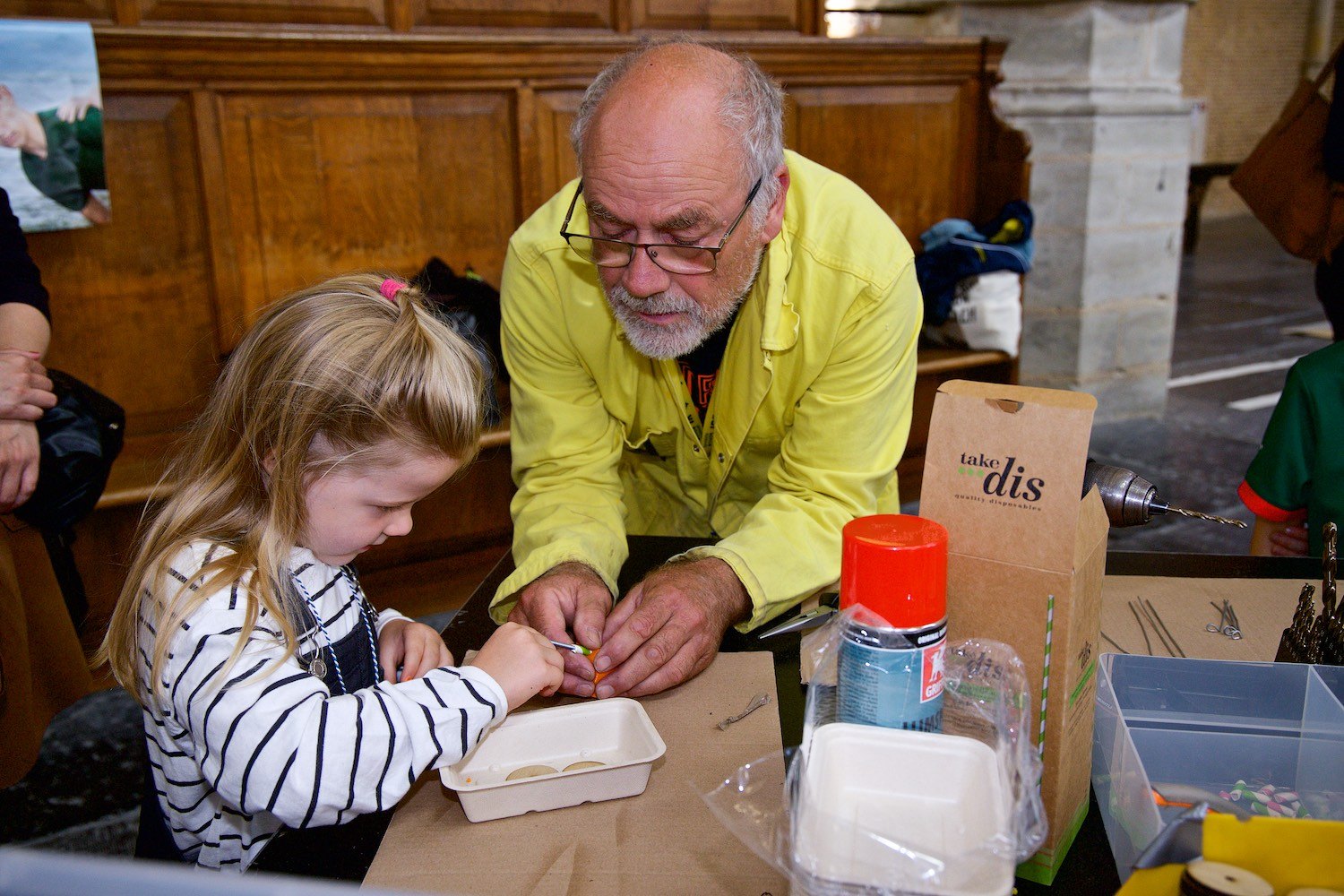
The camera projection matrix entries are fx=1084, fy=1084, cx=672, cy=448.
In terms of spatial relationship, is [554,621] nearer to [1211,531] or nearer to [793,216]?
[793,216]

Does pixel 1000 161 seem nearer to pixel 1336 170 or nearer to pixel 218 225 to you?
pixel 1336 170

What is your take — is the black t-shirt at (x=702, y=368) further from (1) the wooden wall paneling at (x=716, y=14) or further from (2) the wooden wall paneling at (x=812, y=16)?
(2) the wooden wall paneling at (x=812, y=16)

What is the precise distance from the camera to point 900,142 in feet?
12.3

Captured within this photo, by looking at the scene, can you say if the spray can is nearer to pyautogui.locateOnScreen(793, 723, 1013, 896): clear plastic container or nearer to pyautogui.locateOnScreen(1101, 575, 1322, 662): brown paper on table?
pyautogui.locateOnScreen(793, 723, 1013, 896): clear plastic container

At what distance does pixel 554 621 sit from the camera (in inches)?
50.3

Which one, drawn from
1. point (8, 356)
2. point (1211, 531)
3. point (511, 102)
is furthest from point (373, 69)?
point (1211, 531)

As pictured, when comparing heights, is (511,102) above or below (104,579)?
above

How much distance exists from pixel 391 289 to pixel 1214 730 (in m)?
0.93

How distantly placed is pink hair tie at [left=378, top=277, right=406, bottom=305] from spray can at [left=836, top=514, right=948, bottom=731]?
25.0 inches

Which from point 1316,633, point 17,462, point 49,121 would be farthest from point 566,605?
point 49,121

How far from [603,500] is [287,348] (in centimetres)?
67

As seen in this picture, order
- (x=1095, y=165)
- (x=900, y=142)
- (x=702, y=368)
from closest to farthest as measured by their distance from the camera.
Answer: (x=702, y=368) → (x=900, y=142) → (x=1095, y=165)

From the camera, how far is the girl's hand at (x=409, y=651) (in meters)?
1.20

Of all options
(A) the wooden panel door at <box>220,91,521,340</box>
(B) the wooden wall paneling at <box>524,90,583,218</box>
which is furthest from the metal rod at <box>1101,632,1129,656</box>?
(B) the wooden wall paneling at <box>524,90,583,218</box>
